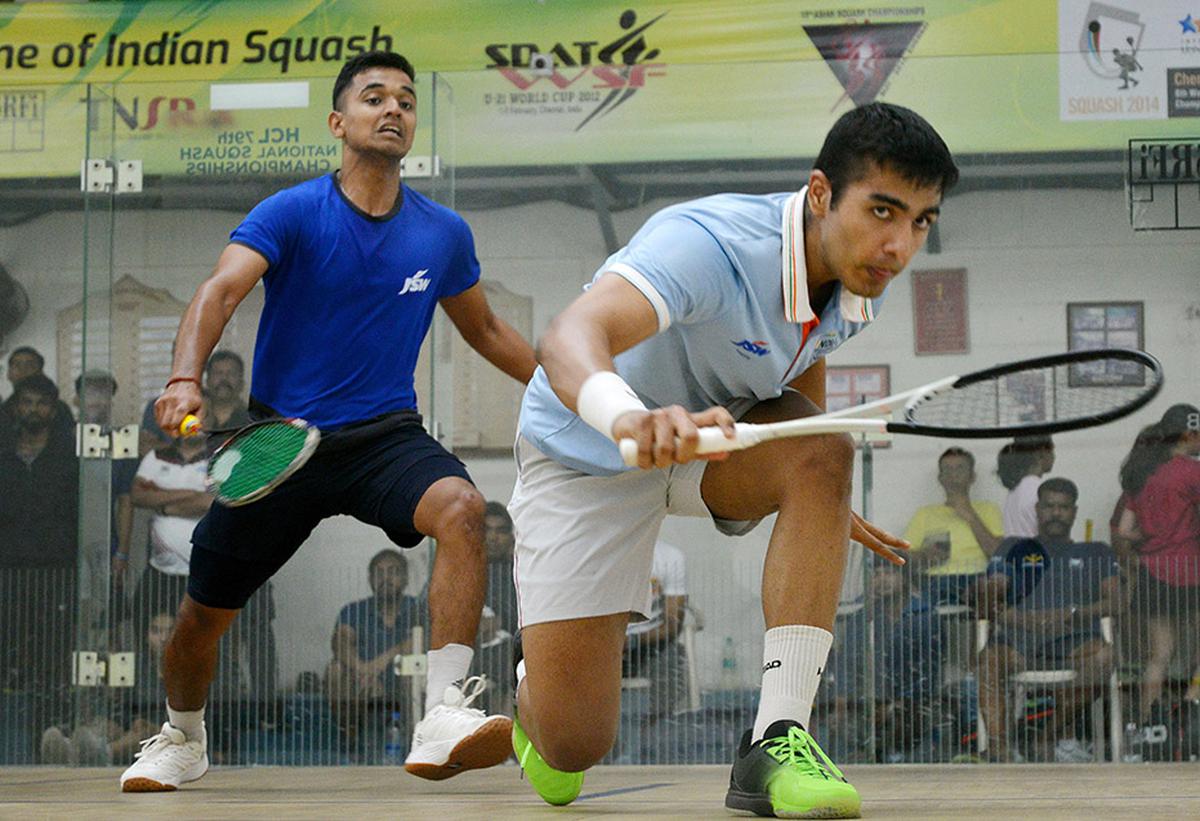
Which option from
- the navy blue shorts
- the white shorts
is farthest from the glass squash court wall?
the white shorts

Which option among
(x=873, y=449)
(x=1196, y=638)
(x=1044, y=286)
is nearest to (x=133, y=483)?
(x=873, y=449)

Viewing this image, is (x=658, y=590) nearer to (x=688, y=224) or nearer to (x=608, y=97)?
(x=608, y=97)

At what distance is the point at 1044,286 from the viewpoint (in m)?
4.55

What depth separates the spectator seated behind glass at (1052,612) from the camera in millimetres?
4371

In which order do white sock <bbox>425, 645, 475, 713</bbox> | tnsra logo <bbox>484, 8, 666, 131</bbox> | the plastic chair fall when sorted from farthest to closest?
tnsra logo <bbox>484, 8, 666, 131</bbox>
the plastic chair
white sock <bbox>425, 645, 475, 713</bbox>

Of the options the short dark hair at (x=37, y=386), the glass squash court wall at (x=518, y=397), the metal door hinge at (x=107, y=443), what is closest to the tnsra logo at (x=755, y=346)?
the glass squash court wall at (x=518, y=397)

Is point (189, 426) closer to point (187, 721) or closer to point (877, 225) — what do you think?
point (187, 721)

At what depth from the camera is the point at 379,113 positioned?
3.31 metres

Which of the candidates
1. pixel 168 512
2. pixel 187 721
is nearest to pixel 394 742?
pixel 168 512

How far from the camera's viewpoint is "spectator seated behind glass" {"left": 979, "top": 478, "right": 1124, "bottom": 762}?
437 centimetres

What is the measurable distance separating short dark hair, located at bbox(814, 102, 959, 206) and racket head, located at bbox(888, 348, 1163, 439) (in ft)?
0.81

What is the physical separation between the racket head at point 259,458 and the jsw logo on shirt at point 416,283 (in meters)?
0.51

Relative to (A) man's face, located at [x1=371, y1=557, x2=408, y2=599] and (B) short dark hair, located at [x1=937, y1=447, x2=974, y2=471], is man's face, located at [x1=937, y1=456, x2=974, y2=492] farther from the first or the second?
(A) man's face, located at [x1=371, y1=557, x2=408, y2=599]

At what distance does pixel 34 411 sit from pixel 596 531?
284cm
